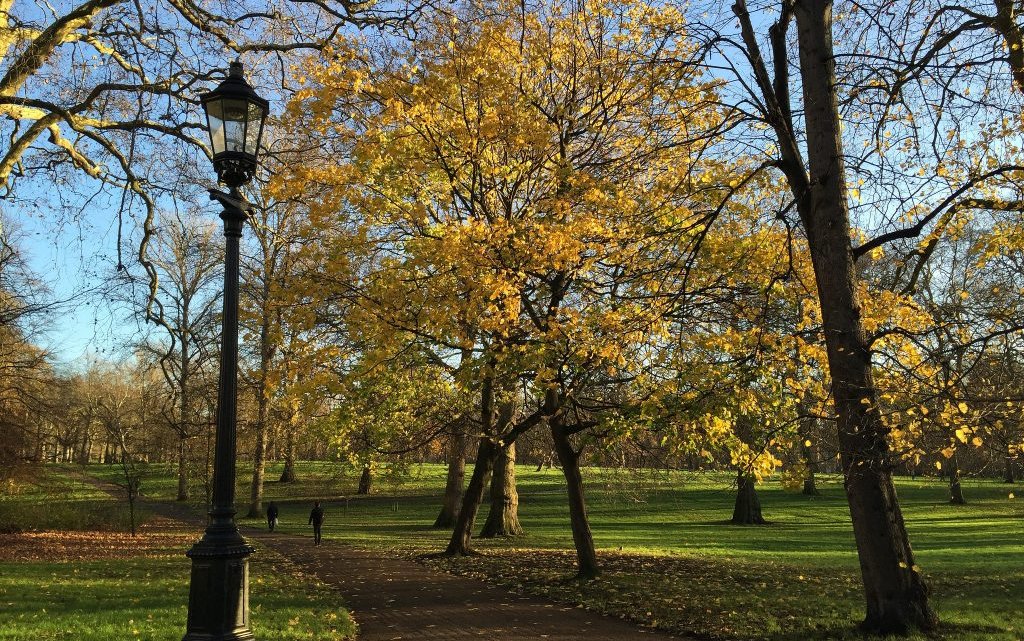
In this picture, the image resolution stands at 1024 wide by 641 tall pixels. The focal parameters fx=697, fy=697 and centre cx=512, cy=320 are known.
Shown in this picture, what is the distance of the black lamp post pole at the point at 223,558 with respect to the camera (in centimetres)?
489

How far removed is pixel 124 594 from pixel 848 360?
10402 mm

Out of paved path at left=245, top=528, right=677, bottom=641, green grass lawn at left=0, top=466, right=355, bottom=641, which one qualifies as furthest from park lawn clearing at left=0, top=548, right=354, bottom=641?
paved path at left=245, top=528, right=677, bottom=641

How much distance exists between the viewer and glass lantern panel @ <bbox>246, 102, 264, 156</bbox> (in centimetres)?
576

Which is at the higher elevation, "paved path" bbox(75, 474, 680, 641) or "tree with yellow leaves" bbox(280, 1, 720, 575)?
"tree with yellow leaves" bbox(280, 1, 720, 575)

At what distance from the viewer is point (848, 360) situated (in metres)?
7.95

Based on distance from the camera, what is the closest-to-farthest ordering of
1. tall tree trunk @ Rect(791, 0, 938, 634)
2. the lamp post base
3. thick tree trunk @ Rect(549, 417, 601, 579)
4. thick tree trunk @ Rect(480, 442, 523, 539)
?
the lamp post base, tall tree trunk @ Rect(791, 0, 938, 634), thick tree trunk @ Rect(549, 417, 601, 579), thick tree trunk @ Rect(480, 442, 523, 539)

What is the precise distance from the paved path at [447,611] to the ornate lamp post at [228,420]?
3.76 meters

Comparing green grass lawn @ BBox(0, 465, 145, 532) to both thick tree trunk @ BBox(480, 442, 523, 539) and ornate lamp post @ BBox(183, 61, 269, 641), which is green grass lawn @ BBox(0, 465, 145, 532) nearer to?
thick tree trunk @ BBox(480, 442, 523, 539)

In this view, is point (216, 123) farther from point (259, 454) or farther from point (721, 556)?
point (259, 454)

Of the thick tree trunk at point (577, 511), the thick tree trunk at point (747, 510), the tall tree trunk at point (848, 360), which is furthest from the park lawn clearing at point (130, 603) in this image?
the thick tree trunk at point (747, 510)

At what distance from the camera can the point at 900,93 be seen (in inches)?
313

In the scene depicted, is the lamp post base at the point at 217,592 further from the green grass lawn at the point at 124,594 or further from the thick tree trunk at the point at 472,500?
the thick tree trunk at the point at 472,500

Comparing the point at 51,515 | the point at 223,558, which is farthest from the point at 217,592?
the point at 51,515

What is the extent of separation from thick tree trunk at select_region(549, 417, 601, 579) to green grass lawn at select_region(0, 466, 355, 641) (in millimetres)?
4470
